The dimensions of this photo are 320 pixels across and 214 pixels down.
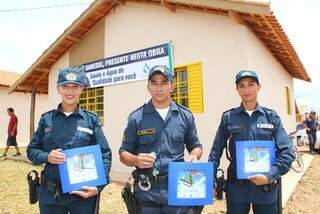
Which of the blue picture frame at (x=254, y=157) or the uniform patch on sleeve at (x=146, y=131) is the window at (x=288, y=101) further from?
the uniform patch on sleeve at (x=146, y=131)

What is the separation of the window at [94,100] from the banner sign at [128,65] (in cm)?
25

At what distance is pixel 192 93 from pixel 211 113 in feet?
2.21

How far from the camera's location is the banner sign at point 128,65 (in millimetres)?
8472

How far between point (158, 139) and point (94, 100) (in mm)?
8075

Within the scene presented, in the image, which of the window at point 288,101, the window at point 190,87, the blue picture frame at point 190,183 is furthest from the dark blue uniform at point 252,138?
the window at point 288,101

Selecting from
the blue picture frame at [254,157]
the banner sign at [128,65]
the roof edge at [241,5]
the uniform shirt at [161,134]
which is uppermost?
the roof edge at [241,5]

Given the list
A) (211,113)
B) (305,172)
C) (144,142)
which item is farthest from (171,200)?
(305,172)

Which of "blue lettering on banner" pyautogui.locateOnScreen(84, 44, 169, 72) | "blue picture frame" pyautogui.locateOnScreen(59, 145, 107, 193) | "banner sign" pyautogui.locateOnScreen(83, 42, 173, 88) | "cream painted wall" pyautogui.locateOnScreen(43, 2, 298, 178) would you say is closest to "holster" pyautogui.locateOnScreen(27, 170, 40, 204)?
"blue picture frame" pyautogui.locateOnScreen(59, 145, 107, 193)

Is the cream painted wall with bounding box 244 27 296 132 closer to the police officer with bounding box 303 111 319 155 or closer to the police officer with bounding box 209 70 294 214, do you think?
the police officer with bounding box 303 111 319 155

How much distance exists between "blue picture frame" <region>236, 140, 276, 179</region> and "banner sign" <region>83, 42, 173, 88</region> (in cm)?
525

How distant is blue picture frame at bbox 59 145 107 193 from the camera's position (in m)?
2.75

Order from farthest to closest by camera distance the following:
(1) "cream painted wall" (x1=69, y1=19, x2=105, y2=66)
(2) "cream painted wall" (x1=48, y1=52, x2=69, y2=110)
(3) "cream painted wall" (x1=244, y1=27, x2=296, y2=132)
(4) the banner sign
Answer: (2) "cream painted wall" (x1=48, y1=52, x2=69, y2=110) → (1) "cream painted wall" (x1=69, y1=19, x2=105, y2=66) → (4) the banner sign → (3) "cream painted wall" (x1=244, y1=27, x2=296, y2=132)

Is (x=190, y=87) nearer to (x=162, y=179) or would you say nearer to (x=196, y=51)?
(x=196, y=51)

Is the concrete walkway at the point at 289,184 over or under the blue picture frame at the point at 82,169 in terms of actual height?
under
